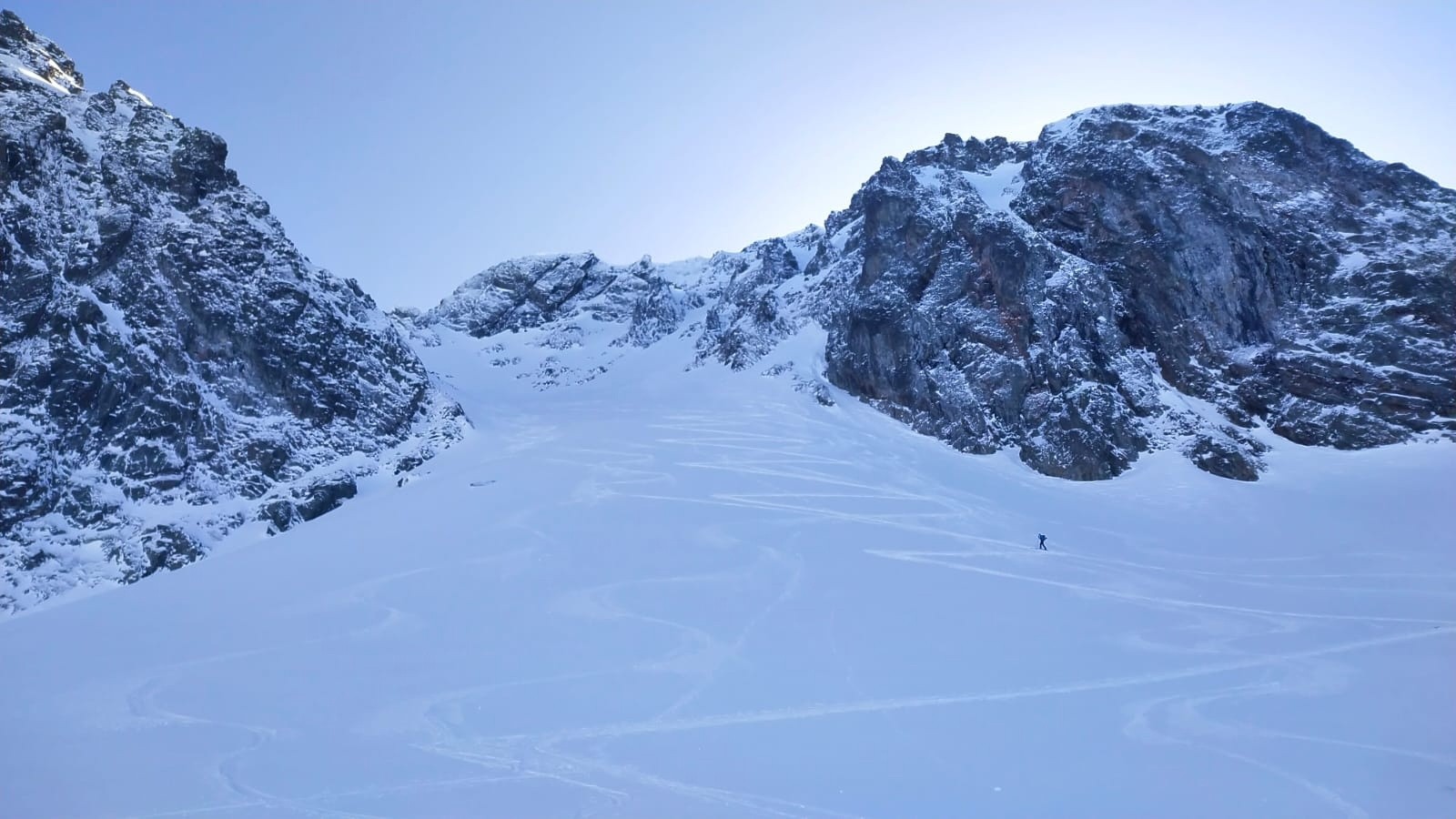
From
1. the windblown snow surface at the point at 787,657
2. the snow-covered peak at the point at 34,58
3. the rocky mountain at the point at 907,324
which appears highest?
the snow-covered peak at the point at 34,58

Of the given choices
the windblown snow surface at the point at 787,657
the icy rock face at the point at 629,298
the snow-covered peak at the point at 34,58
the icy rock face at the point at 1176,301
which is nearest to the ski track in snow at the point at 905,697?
the windblown snow surface at the point at 787,657

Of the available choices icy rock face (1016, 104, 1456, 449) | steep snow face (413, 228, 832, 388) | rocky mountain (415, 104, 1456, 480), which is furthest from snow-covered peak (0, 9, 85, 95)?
icy rock face (1016, 104, 1456, 449)

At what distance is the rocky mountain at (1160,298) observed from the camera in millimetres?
30703

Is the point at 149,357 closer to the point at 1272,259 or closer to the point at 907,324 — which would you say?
the point at 907,324

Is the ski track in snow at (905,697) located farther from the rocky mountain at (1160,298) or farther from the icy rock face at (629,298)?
the icy rock face at (629,298)

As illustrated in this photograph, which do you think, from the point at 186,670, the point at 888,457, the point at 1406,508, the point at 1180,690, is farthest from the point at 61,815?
the point at 1406,508

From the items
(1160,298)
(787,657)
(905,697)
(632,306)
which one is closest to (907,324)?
(1160,298)

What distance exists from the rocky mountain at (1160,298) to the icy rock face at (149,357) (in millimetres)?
28550

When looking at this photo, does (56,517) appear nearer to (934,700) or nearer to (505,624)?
(505,624)

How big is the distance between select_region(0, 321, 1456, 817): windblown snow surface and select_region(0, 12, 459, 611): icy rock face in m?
3.76

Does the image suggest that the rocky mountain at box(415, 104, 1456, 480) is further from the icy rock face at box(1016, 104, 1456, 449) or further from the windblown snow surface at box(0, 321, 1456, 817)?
the windblown snow surface at box(0, 321, 1456, 817)

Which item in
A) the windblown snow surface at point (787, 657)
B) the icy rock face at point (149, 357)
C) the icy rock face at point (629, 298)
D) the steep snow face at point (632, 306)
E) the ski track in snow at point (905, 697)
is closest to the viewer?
the windblown snow surface at point (787, 657)

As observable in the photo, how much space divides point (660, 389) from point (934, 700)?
4543 centimetres

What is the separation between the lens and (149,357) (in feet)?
97.5
